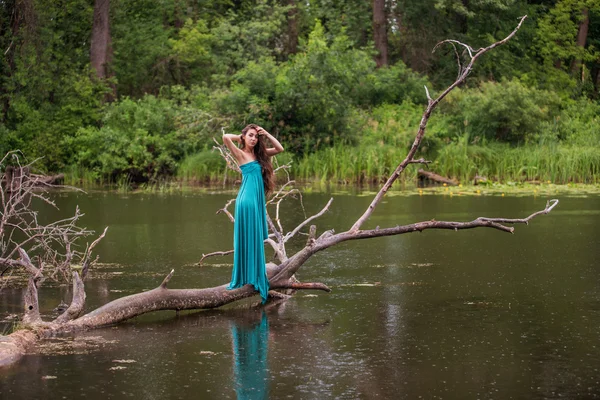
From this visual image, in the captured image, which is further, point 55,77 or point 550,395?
point 55,77

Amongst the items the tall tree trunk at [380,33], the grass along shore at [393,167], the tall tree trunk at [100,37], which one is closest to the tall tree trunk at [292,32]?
the tall tree trunk at [380,33]

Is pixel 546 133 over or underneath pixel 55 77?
underneath

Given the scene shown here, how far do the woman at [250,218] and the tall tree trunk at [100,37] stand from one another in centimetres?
2316

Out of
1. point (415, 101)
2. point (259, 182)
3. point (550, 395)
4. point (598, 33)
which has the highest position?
point (598, 33)

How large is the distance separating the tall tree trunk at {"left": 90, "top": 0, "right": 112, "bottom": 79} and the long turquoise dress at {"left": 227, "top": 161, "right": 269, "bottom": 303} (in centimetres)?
2321

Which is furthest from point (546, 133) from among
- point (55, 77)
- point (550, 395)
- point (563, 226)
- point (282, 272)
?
point (550, 395)

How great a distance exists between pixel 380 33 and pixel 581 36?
8.16 meters

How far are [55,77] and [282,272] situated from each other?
22782mm

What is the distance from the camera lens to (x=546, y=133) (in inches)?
1102

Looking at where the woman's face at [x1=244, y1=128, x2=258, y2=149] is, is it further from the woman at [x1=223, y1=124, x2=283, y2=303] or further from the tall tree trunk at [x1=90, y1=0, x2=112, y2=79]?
the tall tree trunk at [x1=90, y1=0, x2=112, y2=79]

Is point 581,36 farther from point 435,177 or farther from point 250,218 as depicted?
point 250,218

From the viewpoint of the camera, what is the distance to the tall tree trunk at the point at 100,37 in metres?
31.6

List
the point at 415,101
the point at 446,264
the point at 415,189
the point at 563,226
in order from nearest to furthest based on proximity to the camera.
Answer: the point at 446,264
the point at 563,226
the point at 415,189
the point at 415,101

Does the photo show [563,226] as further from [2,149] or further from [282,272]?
[2,149]
